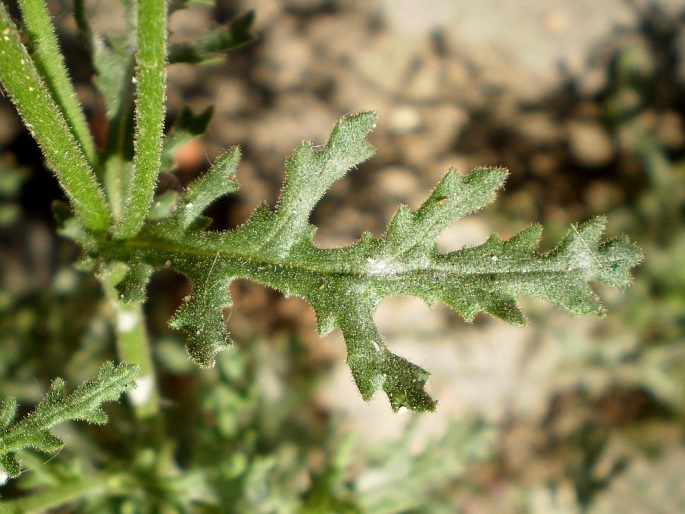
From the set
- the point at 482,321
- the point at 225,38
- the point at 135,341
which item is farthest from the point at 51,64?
the point at 482,321

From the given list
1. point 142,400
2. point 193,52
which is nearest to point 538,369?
point 142,400

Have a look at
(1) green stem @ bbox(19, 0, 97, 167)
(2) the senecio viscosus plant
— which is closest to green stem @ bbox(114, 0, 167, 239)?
(2) the senecio viscosus plant

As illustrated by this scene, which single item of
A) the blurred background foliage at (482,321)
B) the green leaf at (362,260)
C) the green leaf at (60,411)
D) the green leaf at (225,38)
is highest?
the green leaf at (225,38)

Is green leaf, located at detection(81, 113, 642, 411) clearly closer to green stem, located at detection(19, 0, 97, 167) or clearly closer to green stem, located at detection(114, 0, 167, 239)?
green stem, located at detection(114, 0, 167, 239)

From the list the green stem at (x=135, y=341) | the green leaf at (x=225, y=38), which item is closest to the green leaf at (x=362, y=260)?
the green stem at (x=135, y=341)

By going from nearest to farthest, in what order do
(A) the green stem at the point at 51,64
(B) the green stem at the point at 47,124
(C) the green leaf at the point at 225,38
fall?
(B) the green stem at the point at 47,124, (A) the green stem at the point at 51,64, (C) the green leaf at the point at 225,38

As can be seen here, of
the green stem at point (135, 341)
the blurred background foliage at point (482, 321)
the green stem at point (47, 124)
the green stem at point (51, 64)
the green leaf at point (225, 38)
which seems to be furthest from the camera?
the blurred background foliage at point (482, 321)

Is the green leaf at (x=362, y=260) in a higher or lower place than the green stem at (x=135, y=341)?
higher

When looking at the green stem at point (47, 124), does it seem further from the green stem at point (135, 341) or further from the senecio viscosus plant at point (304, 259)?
the green stem at point (135, 341)

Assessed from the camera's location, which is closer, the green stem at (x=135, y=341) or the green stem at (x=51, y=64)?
the green stem at (x=51, y=64)
